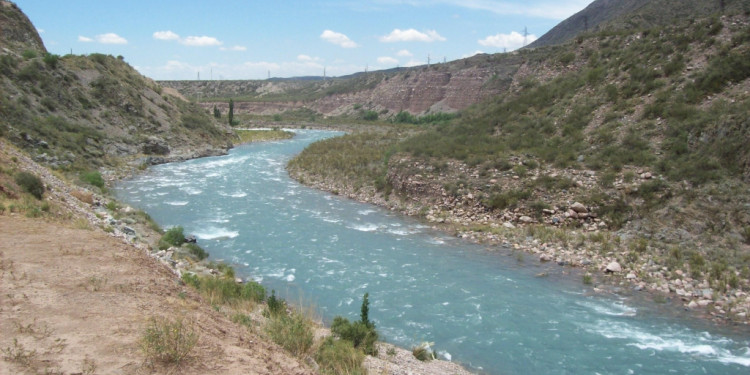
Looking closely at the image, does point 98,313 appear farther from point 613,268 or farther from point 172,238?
point 613,268

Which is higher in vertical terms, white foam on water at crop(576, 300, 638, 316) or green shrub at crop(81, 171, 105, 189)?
green shrub at crop(81, 171, 105, 189)

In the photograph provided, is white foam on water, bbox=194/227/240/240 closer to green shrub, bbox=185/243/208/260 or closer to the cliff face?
green shrub, bbox=185/243/208/260

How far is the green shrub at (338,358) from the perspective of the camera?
700 centimetres

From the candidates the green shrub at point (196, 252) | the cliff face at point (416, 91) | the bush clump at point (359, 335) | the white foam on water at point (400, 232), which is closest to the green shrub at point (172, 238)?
the green shrub at point (196, 252)

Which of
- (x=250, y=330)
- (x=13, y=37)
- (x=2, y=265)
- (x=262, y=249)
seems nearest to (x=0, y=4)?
(x=13, y=37)

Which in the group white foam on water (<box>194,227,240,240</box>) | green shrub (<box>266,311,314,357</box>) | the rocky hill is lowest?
white foam on water (<box>194,227,240,240</box>)

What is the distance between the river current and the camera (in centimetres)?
916

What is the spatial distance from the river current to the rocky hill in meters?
9.29

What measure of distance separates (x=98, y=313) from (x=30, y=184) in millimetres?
9110

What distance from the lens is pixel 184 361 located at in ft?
18.7

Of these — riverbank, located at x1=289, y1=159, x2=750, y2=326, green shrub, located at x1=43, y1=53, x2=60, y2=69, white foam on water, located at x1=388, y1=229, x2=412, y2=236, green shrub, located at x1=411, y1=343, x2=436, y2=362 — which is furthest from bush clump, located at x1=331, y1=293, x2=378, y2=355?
green shrub, located at x1=43, y1=53, x2=60, y2=69

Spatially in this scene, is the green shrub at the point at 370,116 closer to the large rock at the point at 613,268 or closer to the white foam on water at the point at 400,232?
the white foam on water at the point at 400,232

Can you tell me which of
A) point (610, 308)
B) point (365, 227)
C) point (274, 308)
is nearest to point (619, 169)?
point (610, 308)

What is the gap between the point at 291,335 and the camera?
758 centimetres
